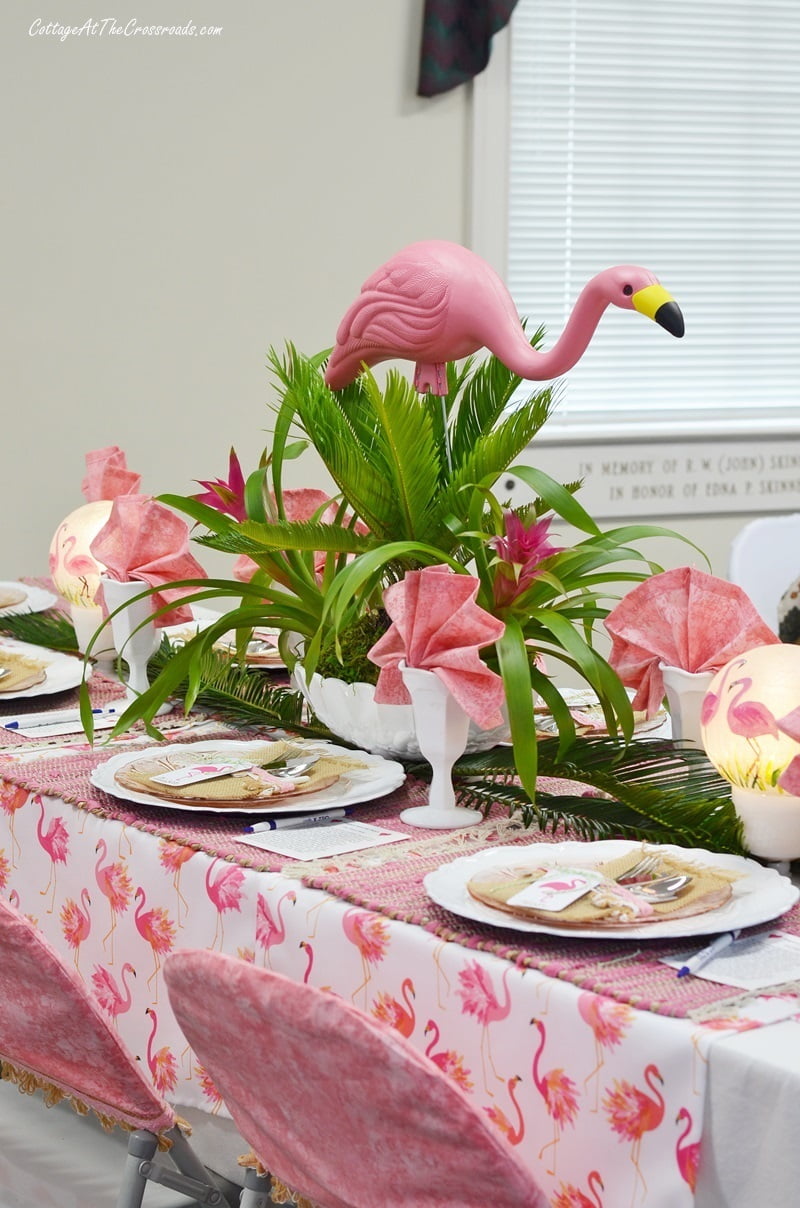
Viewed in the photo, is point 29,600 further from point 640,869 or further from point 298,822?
point 640,869

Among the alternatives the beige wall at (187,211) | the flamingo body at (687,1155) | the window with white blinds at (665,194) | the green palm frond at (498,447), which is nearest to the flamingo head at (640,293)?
the green palm frond at (498,447)

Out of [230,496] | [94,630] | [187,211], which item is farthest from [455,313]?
[187,211]

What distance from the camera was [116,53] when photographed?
10.8 ft

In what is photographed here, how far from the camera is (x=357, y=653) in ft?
4.92

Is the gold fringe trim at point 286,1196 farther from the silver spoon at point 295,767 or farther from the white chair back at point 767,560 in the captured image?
the white chair back at point 767,560

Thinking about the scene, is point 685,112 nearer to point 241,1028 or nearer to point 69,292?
point 69,292

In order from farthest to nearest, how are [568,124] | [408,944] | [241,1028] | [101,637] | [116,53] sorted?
1. [568,124]
2. [116,53]
3. [101,637]
4. [408,944]
5. [241,1028]

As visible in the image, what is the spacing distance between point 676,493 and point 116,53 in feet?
5.85

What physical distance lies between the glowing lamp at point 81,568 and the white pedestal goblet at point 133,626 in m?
0.22

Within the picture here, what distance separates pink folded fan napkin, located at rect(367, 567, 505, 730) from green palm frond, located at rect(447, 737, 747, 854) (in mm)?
117

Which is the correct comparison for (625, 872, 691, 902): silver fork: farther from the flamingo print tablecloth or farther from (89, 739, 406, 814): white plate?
(89, 739, 406, 814): white plate

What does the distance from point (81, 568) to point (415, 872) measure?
0.95 metres

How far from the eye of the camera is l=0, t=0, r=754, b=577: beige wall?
10.8 ft

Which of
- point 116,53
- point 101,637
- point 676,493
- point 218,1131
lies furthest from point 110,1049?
point 676,493
